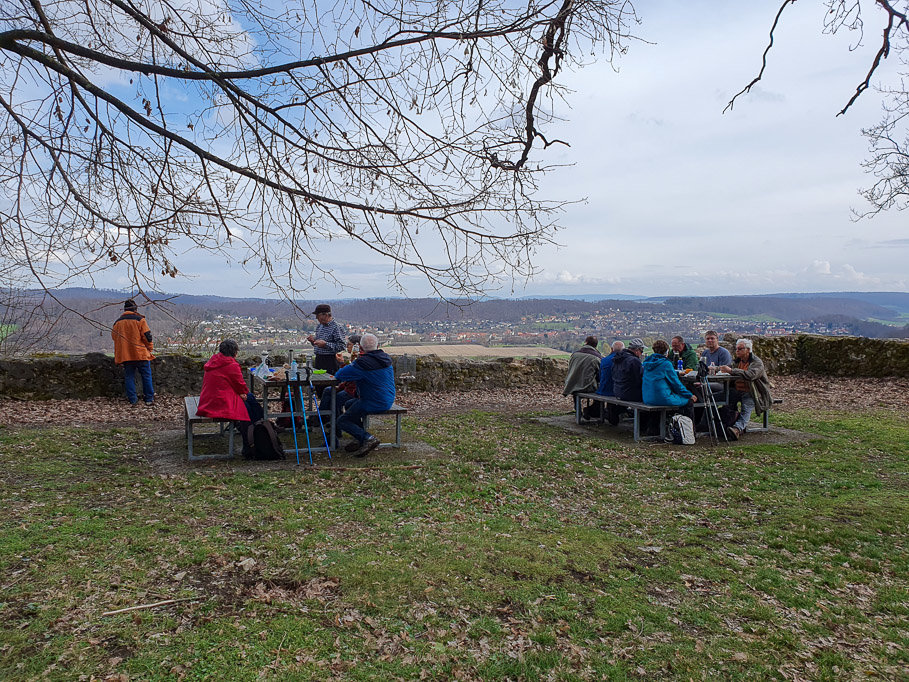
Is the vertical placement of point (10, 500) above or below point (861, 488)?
above

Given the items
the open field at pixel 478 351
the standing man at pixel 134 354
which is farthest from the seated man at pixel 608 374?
the standing man at pixel 134 354

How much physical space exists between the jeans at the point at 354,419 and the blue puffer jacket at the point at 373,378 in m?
0.07

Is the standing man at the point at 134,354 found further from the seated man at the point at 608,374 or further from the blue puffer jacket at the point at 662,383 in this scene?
the blue puffer jacket at the point at 662,383

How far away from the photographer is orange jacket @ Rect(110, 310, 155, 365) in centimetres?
1005

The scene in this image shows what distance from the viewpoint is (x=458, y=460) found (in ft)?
23.0

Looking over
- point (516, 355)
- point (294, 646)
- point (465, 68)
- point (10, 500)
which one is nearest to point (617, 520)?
point (294, 646)

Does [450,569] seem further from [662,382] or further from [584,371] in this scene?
[584,371]

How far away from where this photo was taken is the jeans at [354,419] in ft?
23.0

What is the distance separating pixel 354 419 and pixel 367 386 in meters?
0.49

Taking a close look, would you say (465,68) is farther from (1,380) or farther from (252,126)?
(1,380)

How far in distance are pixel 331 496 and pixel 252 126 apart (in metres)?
3.16

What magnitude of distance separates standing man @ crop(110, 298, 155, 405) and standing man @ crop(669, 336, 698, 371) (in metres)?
8.72

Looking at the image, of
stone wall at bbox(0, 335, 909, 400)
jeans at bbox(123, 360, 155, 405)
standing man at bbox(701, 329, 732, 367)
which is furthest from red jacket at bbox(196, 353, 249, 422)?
standing man at bbox(701, 329, 732, 367)

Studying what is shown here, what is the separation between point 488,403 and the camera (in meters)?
12.0
